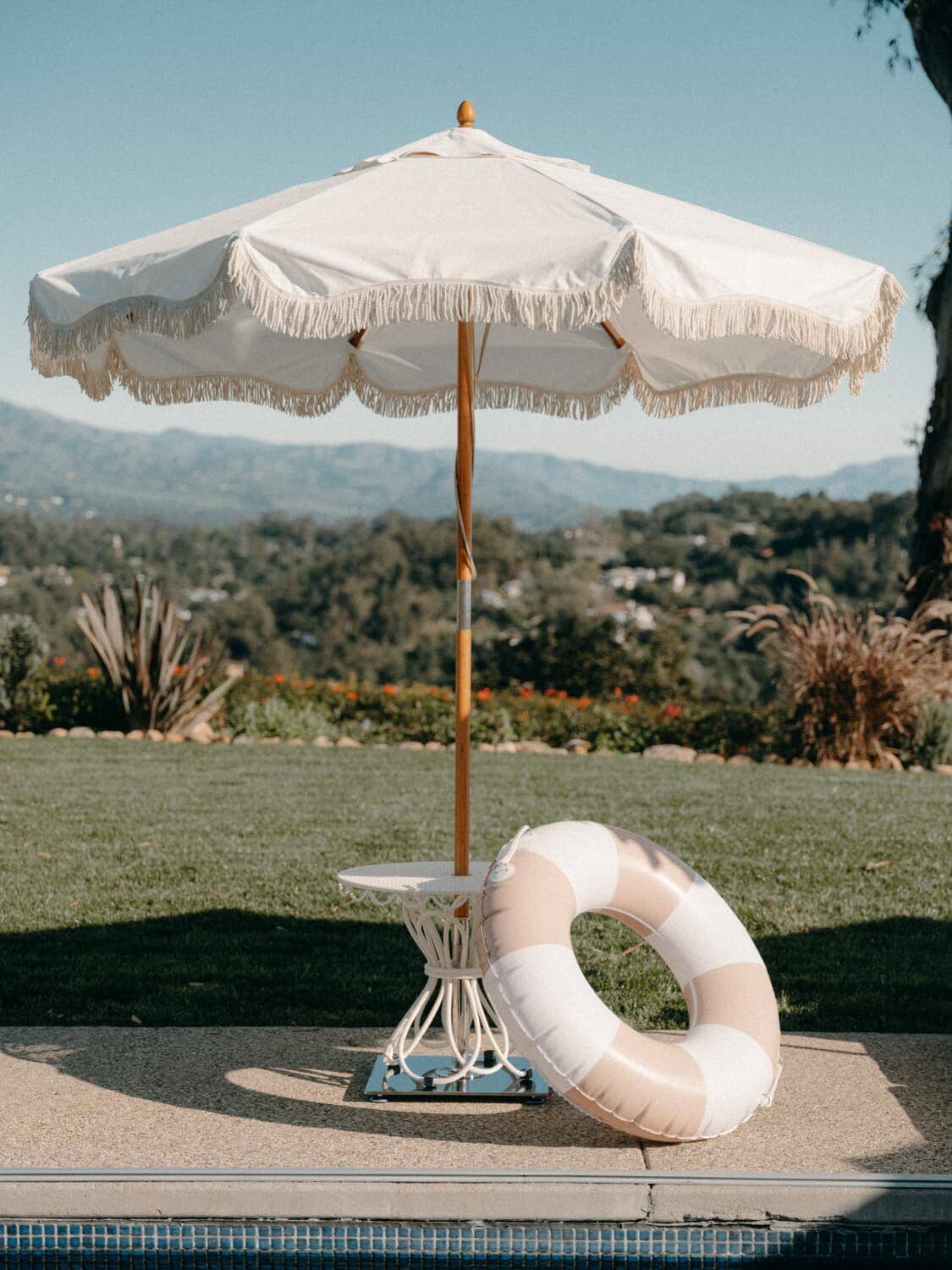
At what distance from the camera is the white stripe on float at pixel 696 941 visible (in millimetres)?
3264

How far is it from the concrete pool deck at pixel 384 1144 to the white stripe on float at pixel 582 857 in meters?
0.58

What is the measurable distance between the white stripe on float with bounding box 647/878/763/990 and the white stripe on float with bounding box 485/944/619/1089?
35 centimetres

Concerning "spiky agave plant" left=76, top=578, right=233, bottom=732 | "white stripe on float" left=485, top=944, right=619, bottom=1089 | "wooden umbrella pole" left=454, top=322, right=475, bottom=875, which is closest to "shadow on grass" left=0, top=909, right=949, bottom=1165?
"white stripe on float" left=485, top=944, right=619, bottom=1089

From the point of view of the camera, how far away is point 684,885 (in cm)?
332

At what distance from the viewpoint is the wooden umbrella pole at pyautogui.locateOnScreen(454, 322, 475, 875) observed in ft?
11.5

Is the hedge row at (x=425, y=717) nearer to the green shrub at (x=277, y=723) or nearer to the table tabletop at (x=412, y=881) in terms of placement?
the green shrub at (x=277, y=723)

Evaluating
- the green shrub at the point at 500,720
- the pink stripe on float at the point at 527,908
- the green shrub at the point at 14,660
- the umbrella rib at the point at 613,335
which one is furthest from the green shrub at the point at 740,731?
the pink stripe on float at the point at 527,908

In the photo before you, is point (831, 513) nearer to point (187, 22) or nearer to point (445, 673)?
point (445, 673)

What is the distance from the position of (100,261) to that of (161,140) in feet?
100.0

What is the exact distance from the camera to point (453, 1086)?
3402mm

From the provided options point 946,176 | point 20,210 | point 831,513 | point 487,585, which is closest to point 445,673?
point 487,585

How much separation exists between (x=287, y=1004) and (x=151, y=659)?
6848 millimetres

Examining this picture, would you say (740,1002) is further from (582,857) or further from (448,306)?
(448,306)

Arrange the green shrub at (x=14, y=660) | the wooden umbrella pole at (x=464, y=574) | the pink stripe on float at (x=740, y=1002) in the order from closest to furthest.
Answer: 1. the pink stripe on float at (x=740, y=1002)
2. the wooden umbrella pole at (x=464, y=574)
3. the green shrub at (x=14, y=660)
